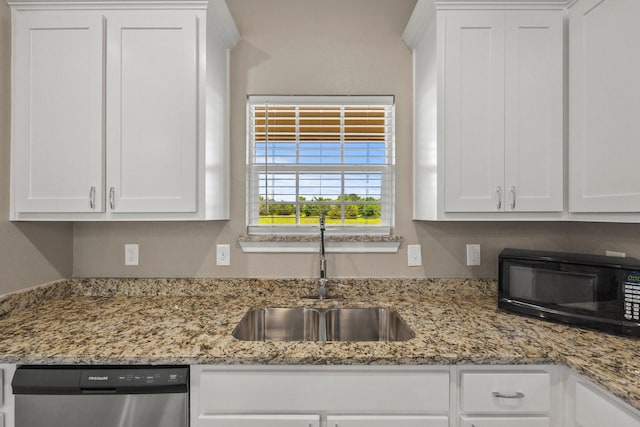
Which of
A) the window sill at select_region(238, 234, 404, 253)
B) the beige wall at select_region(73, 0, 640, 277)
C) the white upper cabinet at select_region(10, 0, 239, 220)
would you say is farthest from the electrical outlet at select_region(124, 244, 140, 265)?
the window sill at select_region(238, 234, 404, 253)

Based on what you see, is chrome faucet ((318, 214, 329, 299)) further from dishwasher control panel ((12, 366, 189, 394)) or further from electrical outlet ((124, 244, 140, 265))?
electrical outlet ((124, 244, 140, 265))

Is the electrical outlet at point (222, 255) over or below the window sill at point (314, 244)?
below

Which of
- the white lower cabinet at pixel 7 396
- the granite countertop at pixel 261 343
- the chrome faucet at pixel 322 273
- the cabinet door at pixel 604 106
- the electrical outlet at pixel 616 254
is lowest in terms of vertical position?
the white lower cabinet at pixel 7 396

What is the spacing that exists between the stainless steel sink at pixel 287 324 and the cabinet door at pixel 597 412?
3.49 ft

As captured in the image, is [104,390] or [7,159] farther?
[7,159]

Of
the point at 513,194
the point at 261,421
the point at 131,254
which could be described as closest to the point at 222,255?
the point at 131,254

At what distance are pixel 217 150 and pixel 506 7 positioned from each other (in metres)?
1.49

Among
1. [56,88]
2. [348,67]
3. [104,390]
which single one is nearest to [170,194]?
[56,88]

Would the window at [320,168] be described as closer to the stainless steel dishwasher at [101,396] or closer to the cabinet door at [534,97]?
the cabinet door at [534,97]

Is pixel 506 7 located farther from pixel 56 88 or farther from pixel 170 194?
pixel 56 88

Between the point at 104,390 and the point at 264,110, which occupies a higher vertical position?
the point at 264,110

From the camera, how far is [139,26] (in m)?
1.61

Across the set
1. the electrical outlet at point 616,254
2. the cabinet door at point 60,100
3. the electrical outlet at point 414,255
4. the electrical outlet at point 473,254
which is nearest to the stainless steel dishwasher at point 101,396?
the cabinet door at point 60,100

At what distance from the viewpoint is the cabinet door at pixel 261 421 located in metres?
1.23
